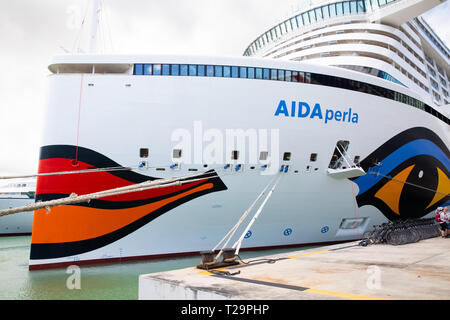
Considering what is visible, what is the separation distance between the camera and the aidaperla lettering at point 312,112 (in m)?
10.8

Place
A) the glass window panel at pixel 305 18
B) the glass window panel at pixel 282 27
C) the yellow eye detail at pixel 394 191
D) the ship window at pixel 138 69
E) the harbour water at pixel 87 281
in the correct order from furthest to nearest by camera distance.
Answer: the glass window panel at pixel 282 27
the glass window panel at pixel 305 18
the yellow eye detail at pixel 394 191
the ship window at pixel 138 69
the harbour water at pixel 87 281

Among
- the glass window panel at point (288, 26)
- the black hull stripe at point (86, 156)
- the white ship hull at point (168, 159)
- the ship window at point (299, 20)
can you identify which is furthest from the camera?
the glass window panel at point (288, 26)

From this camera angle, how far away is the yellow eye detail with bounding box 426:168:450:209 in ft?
54.0

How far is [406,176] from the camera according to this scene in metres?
14.1

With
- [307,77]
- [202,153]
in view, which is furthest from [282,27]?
[202,153]

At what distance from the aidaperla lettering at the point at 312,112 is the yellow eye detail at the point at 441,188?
810 centimetres

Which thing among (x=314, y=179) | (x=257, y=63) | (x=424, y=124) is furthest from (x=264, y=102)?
(x=424, y=124)

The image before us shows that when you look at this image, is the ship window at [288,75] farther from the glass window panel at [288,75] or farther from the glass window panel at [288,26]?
the glass window panel at [288,26]

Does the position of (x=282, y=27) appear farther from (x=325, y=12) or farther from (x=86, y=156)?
(x=86, y=156)

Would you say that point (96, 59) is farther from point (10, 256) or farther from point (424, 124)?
point (424, 124)

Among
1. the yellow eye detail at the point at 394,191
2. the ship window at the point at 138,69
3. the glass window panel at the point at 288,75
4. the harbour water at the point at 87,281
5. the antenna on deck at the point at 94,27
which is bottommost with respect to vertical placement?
the harbour water at the point at 87,281

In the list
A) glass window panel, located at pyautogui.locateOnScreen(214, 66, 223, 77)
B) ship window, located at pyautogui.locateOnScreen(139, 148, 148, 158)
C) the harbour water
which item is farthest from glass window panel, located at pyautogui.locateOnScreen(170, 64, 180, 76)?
the harbour water

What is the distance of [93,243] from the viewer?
31.1 ft

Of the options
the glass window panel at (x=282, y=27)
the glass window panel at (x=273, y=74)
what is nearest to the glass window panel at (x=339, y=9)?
the glass window panel at (x=282, y=27)
